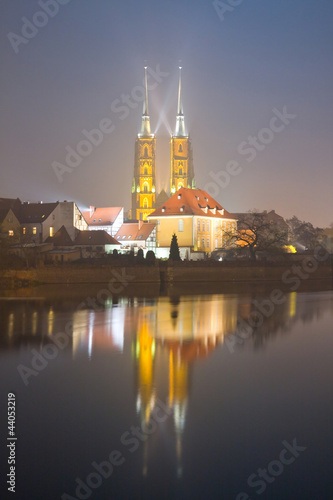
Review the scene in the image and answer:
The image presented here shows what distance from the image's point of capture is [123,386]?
1819 cm

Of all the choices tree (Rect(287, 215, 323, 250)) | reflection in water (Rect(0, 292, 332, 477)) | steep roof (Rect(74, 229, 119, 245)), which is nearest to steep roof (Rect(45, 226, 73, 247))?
steep roof (Rect(74, 229, 119, 245))

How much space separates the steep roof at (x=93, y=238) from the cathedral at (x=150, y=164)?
72578 mm

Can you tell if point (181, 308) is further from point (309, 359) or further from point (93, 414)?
point (93, 414)

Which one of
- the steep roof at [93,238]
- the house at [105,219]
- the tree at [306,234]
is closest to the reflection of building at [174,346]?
the steep roof at [93,238]

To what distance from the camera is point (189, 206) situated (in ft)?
262

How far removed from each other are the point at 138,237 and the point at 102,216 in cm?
1025

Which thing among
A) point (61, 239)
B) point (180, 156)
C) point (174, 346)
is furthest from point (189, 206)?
point (180, 156)

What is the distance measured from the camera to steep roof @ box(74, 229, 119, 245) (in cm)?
7650

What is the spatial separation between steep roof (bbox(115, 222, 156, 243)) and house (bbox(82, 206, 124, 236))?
6.80 ft

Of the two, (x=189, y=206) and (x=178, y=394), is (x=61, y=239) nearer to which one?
(x=189, y=206)

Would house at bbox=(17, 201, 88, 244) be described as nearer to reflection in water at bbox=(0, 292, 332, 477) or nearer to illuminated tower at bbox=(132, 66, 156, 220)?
reflection in water at bbox=(0, 292, 332, 477)

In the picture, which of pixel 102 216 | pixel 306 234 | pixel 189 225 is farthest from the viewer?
pixel 306 234

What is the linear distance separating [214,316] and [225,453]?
72.9 feet

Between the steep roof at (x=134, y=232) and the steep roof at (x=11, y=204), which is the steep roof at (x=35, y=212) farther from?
the steep roof at (x=134, y=232)
